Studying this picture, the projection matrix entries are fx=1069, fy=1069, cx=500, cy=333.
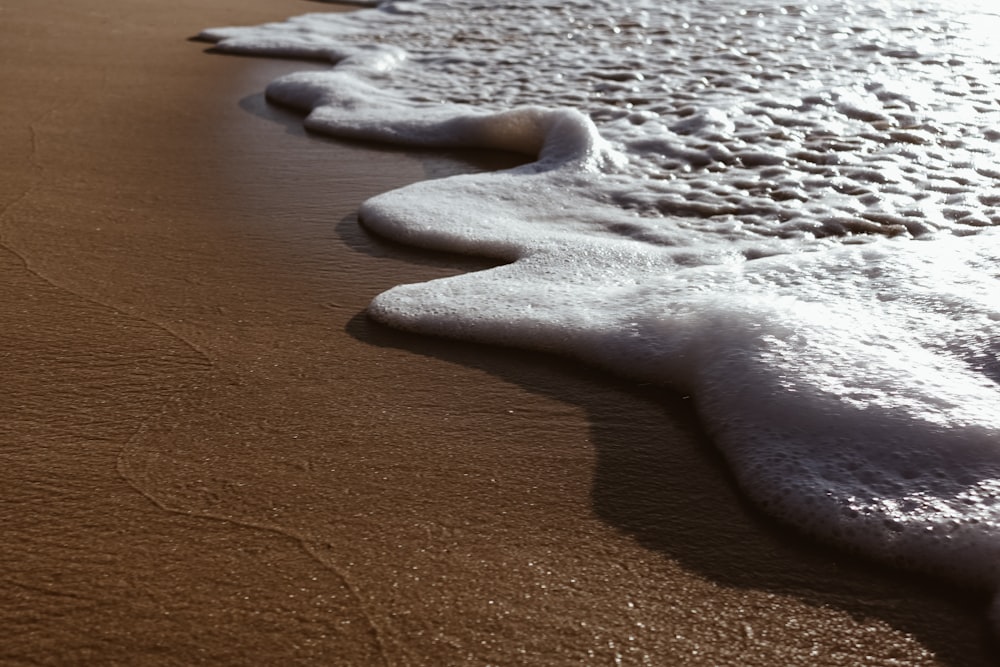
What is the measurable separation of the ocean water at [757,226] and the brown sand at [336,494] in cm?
9

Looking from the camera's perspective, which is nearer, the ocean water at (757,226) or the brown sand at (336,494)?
the brown sand at (336,494)

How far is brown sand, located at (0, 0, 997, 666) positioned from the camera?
4.11 feet

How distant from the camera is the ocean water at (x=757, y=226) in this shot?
1.61m

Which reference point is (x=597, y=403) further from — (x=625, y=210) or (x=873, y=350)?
(x=625, y=210)

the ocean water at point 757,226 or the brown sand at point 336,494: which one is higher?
the ocean water at point 757,226

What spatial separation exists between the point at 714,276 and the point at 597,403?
56cm

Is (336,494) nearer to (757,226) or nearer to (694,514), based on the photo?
(694,514)

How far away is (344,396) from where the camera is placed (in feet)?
5.81

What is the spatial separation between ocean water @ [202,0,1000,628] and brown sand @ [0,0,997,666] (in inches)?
3.7

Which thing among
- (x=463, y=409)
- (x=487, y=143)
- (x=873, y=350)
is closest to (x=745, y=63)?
(x=487, y=143)

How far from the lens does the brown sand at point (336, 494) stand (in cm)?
125

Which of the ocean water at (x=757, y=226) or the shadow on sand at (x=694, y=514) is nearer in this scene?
the shadow on sand at (x=694, y=514)

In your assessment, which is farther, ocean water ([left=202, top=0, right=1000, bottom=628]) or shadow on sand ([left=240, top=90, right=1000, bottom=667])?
ocean water ([left=202, top=0, right=1000, bottom=628])

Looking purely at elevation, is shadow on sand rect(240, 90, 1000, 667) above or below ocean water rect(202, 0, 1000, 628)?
below
